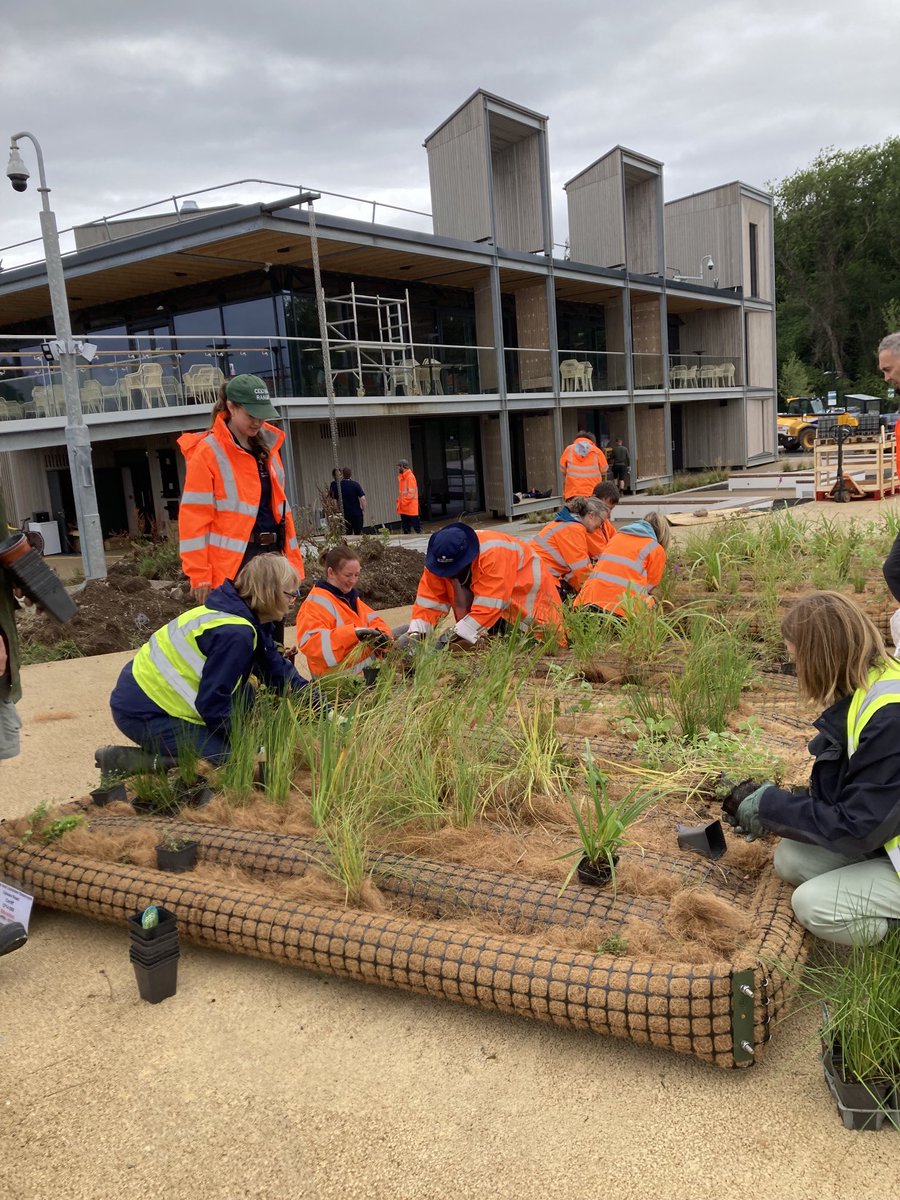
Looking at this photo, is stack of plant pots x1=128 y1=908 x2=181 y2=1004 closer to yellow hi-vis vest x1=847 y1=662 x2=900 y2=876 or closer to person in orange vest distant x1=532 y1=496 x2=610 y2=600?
yellow hi-vis vest x1=847 y1=662 x2=900 y2=876

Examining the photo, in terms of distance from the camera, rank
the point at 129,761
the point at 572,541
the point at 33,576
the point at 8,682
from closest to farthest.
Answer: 1. the point at 33,576
2. the point at 8,682
3. the point at 129,761
4. the point at 572,541

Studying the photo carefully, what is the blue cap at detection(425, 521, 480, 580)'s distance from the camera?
5.28 meters

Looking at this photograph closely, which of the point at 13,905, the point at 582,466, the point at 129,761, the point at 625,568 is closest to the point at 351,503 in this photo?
the point at 582,466

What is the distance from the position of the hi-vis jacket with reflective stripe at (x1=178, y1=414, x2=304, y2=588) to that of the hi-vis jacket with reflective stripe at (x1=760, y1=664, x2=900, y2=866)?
108 inches

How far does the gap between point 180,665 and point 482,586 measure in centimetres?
214

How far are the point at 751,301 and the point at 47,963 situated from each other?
31.4 meters

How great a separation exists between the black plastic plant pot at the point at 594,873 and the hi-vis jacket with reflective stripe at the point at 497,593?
2426 mm

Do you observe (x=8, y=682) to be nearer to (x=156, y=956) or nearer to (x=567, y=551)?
(x=156, y=956)

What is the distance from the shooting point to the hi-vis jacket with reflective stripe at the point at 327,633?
5.05 m

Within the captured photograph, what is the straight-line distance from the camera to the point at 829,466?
57.2 ft

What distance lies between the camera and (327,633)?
509cm

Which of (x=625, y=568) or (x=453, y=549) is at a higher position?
(x=453, y=549)

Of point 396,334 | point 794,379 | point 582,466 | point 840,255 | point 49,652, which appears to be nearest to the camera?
point 49,652

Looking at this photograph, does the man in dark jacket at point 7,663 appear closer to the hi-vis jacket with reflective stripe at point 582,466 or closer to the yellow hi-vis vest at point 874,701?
the yellow hi-vis vest at point 874,701
